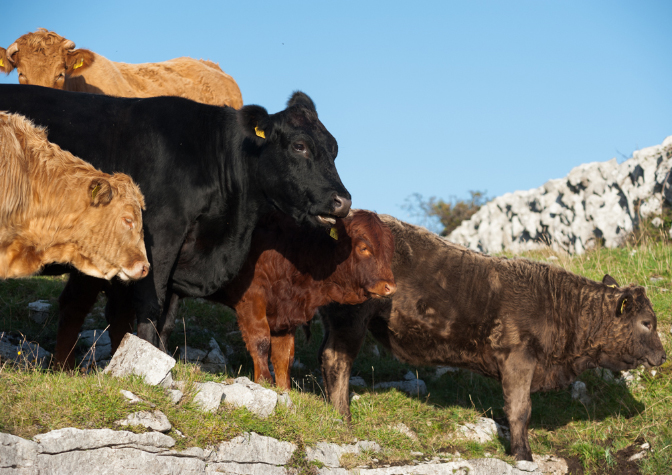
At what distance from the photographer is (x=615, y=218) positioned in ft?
61.2

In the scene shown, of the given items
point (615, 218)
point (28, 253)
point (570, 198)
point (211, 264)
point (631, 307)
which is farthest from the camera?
point (570, 198)

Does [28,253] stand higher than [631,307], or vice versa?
[631,307]

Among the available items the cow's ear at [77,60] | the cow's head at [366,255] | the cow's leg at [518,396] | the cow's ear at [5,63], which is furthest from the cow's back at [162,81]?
the cow's leg at [518,396]

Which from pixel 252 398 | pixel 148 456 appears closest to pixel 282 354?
pixel 252 398

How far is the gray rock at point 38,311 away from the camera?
9117 millimetres

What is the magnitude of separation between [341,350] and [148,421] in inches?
125

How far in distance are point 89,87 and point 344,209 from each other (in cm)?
676

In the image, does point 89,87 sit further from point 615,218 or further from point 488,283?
point 615,218

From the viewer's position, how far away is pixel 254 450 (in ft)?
17.1

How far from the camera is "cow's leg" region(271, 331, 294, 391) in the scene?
24.9 feet

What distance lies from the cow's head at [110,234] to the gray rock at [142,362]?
1.99 feet

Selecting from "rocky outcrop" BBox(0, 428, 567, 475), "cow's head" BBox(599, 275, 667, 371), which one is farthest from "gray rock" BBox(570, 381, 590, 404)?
"rocky outcrop" BBox(0, 428, 567, 475)

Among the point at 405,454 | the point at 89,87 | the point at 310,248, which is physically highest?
the point at 89,87

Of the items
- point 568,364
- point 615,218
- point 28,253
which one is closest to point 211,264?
point 28,253
